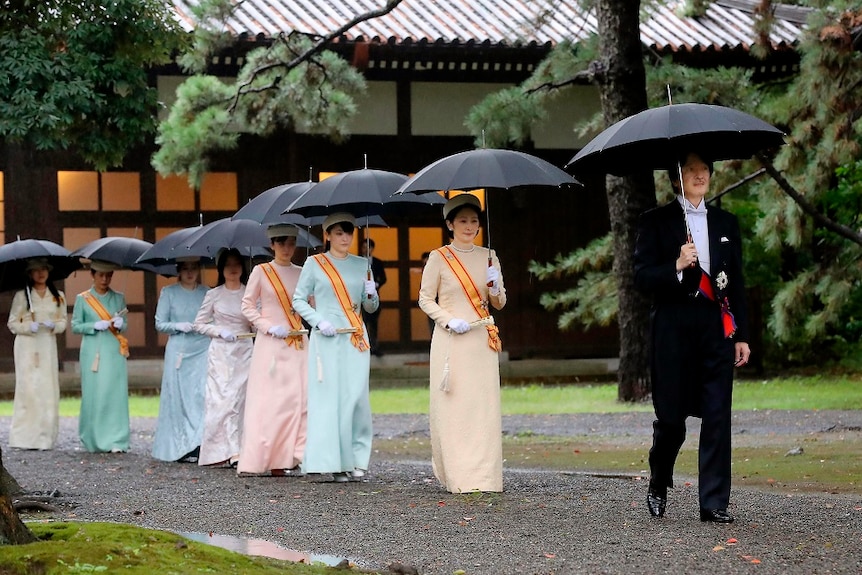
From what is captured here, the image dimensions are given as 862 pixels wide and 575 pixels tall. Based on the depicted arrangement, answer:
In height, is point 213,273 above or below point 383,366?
above

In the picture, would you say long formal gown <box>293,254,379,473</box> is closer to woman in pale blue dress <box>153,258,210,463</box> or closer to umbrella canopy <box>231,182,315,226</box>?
umbrella canopy <box>231,182,315,226</box>

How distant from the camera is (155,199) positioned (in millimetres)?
19469

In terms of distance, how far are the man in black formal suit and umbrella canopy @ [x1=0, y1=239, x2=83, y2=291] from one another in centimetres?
→ 725

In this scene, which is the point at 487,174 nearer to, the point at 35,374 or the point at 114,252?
the point at 114,252

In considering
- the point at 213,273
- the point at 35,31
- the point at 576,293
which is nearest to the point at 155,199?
the point at 213,273

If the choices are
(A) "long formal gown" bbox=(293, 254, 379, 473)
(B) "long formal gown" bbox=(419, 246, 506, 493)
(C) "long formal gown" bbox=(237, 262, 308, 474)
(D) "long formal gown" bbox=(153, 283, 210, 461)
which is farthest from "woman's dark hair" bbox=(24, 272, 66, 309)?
(B) "long formal gown" bbox=(419, 246, 506, 493)

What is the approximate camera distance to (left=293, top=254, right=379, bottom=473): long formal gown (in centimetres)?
953

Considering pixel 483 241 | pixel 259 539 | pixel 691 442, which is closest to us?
pixel 259 539

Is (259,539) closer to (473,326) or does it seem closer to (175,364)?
(473,326)

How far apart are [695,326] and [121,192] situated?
13922mm

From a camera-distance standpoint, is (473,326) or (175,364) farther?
(175,364)

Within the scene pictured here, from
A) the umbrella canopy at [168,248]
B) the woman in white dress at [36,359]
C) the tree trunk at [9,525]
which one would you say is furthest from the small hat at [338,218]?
the tree trunk at [9,525]

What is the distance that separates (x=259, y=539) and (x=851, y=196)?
13.2m

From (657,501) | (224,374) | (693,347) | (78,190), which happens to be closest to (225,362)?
(224,374)
